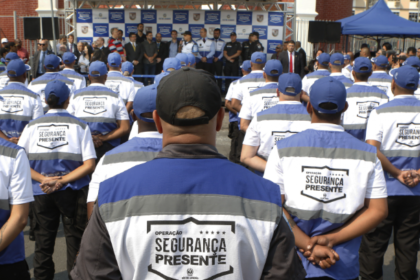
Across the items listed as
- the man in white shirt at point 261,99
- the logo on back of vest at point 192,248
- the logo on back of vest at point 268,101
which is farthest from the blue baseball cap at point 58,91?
the logo on back of vest at point 192,248

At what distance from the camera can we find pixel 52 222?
4293mm

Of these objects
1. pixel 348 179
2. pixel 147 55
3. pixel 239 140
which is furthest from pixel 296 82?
pixel 147 55

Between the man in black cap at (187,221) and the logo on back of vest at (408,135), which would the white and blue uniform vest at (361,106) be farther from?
the man in black cap at (187,221)

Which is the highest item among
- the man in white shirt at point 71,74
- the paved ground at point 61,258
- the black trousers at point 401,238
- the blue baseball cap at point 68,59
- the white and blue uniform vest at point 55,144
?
the blue baseball cap at point 68,59

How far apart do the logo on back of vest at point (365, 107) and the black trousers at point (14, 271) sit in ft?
14.3

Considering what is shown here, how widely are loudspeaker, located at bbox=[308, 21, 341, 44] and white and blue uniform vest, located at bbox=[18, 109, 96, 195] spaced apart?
13.2m

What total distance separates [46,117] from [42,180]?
0.58 meters

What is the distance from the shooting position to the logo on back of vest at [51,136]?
13.4 feet

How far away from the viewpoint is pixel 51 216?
14.1ft

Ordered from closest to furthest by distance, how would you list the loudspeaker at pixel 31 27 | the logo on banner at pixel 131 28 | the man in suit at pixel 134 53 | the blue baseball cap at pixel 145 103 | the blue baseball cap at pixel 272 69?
the blue baseball cap at pixel 145 103 < the blue baseball cap at pixel 272 69 < the loudspeaker at pixel 31 27 < the man in suit at pixel 134 53 < the logo on banner at pixel 131 28

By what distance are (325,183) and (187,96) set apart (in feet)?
4.89

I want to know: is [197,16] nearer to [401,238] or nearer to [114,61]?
[114,61]

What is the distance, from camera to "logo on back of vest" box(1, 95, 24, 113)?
217 inches

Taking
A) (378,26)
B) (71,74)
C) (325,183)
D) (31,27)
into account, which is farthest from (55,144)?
(378,26)
